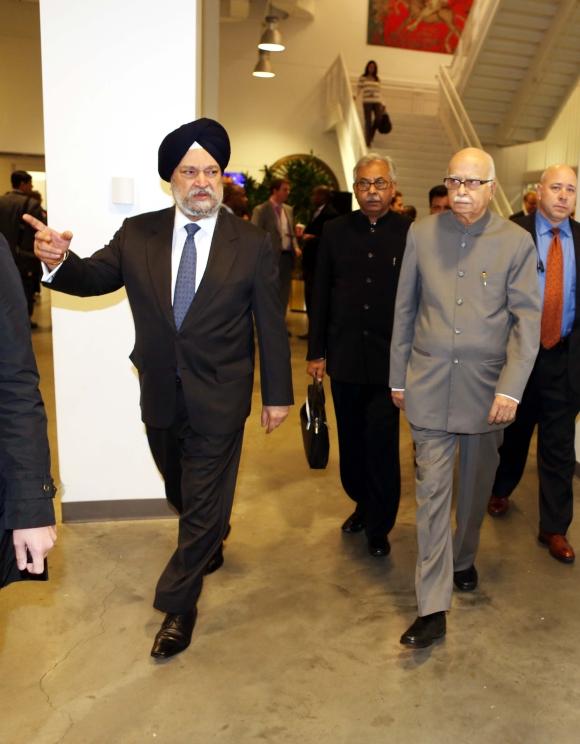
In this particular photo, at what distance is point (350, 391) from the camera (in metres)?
3.58

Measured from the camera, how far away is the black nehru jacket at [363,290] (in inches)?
136

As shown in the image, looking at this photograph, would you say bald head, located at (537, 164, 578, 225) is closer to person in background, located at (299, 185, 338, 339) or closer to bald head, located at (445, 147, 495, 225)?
bald head, located at (445, 147, 495, 225)

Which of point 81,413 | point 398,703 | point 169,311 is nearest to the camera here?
point 398,703

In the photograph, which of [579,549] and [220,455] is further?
[579,549]

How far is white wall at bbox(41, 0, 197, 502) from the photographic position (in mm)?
3527

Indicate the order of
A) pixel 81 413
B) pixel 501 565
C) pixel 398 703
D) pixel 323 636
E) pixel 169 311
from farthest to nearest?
1. pixel 81 413
2. pixel 501 565
3. pixel 323 636
4. pixel 169 311
5. pixel 398 703

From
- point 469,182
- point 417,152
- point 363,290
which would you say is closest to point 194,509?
point 363,290

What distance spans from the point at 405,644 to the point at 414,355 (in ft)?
3.51

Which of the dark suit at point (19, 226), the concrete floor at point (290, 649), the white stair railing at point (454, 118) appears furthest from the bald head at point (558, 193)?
the white stair railing at point (454, 118)

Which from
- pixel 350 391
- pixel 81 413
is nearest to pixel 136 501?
pixel 81 413

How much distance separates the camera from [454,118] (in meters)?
14.2

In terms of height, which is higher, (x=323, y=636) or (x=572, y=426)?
(x=572, y=426)

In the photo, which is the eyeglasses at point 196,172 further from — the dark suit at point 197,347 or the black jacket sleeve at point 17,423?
the black jacket sleeve at point 17,423

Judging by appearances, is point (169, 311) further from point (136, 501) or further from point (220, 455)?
point (136, 501)
